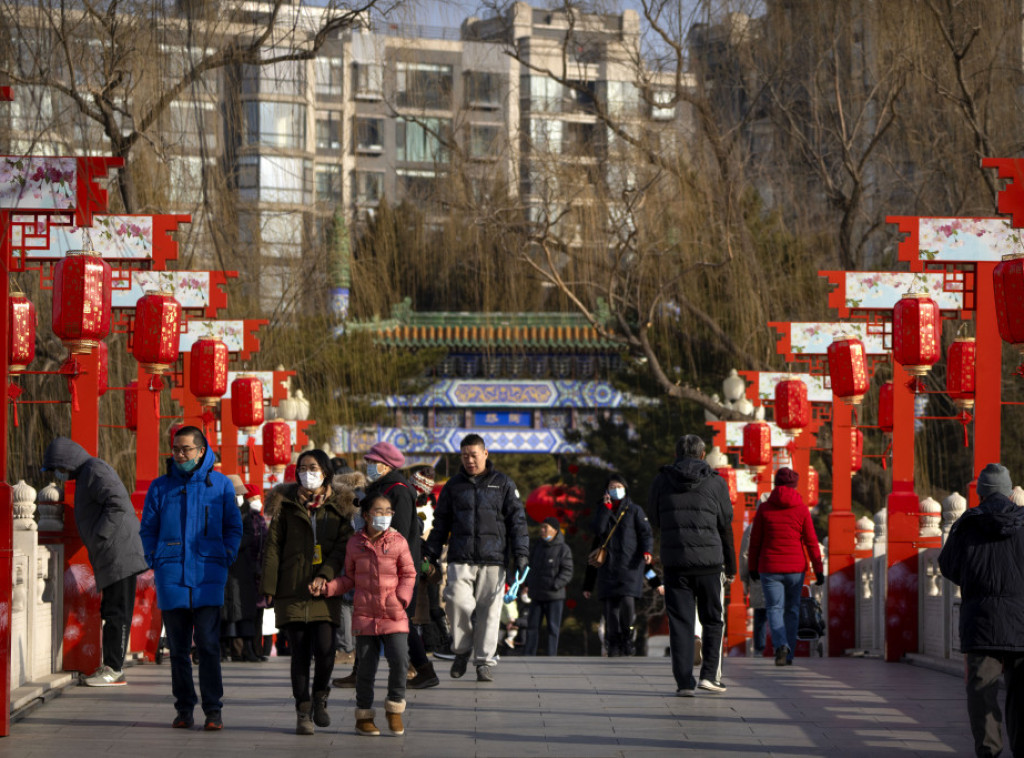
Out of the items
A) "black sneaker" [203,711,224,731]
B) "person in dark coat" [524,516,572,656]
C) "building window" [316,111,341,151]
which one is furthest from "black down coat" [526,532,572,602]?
"building window" [316,111,341,151]

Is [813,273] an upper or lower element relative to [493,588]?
upper

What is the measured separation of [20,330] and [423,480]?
9.91 ft

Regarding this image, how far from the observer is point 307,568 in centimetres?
676

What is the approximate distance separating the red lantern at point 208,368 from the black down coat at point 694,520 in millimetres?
6992

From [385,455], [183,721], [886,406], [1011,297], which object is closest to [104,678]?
[183,721]

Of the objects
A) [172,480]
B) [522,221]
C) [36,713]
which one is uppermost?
[522,221]

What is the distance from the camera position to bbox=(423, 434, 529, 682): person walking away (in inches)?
331

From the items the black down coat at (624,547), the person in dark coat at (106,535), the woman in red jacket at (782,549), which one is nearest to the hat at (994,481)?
the person in dark coat at (106,535)

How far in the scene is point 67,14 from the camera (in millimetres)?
13234

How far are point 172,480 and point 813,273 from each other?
44.8ft

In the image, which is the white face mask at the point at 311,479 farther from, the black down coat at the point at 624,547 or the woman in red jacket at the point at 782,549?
the black down coat at the point at 624,547

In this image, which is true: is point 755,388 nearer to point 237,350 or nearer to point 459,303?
point 237,350

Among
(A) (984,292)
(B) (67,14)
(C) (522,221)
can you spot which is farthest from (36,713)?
(C) (522,221)

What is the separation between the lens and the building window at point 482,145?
791 inches
